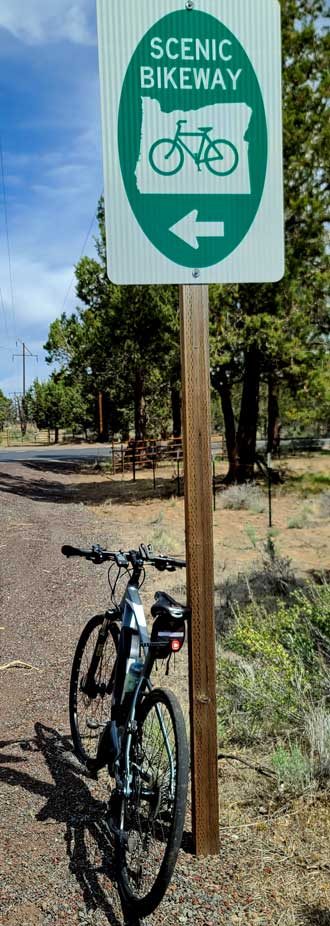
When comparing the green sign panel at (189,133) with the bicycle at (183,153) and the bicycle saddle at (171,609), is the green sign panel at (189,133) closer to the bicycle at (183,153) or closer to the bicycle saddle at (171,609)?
the bicycle at (183,153)

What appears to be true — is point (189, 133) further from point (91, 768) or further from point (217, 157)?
point (91, 768)

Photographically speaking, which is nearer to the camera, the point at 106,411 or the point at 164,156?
the point at 164,156

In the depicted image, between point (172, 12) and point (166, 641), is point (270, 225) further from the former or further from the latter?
point (166, 641)

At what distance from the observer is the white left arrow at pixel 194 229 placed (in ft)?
9.59

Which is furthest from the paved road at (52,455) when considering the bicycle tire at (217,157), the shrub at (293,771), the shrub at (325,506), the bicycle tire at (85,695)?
the bicycle tire at (217,157)

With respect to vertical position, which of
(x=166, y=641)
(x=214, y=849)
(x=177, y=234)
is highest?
(x=177, y=234)

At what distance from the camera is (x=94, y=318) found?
3206 cm

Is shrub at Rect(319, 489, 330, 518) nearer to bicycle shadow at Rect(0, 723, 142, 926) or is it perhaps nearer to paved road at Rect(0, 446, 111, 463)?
bicycle shadow at Rect(0, 723, 142, 926)

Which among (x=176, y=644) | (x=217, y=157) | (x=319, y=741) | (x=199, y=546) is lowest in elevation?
(x=319, y=741)

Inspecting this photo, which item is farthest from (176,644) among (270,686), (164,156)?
(164,156)

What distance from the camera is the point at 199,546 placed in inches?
117

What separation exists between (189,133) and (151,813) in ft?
8.00

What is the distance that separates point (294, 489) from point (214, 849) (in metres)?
18.2

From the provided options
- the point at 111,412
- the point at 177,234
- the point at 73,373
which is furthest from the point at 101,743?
the point at 111,412
